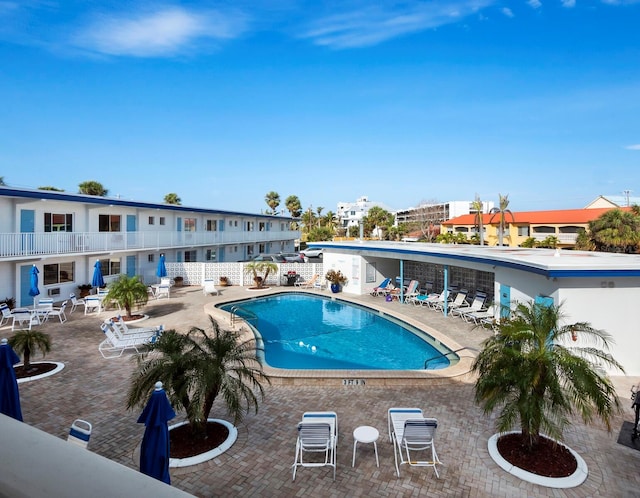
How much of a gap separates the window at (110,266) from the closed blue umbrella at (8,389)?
18.6 metres

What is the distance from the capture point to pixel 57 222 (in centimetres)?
2139

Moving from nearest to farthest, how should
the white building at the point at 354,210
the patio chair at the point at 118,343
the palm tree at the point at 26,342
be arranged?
the palm tree at the point at 26,342 → the patio chair at the point at 118,343 → the white building at the point at 354,210

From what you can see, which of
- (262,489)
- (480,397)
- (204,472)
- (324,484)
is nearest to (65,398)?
(204,472)

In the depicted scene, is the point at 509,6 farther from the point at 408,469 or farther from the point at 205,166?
the point at 205,166

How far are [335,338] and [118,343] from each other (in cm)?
794

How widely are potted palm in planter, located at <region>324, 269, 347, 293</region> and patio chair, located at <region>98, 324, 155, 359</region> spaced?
1323cm

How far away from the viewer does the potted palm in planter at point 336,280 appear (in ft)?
80.7

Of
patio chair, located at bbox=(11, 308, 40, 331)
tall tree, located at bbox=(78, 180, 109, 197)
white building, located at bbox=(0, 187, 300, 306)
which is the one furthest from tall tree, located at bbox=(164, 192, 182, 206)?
patio chair, located at bbox=(11, 308, 40, 331)

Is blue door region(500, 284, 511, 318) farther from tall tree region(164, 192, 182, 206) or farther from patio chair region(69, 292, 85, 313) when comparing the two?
tall tree region(164, 192, 182, 206)

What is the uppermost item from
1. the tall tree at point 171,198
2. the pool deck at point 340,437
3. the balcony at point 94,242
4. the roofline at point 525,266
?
the tall tree at point 171,198

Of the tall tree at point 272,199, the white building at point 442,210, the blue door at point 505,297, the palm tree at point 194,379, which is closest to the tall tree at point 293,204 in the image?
the tall tree at point 272,199

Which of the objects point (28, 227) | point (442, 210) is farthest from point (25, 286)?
point (442, 210)

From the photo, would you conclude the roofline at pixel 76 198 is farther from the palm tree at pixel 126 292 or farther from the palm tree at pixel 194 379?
the palm tree at pixel 194 379

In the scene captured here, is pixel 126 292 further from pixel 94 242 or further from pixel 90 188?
pixel 90 188
